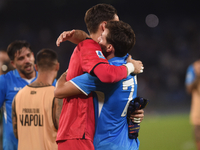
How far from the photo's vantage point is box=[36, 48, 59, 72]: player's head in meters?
3.39

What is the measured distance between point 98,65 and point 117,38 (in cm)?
37

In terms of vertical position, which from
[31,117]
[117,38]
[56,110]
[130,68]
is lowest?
[31,117]

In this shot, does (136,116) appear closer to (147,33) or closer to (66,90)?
(66,90)

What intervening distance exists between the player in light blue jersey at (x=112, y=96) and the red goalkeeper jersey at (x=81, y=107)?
7cm

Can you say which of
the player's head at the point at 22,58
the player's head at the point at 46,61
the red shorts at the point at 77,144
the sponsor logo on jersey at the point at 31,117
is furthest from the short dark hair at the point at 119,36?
the player's head at the point at 22,58

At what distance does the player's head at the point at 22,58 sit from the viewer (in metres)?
4.33

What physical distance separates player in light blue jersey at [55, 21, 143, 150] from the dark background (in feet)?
47.7

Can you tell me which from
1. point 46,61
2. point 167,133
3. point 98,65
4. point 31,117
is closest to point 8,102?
point 31,117

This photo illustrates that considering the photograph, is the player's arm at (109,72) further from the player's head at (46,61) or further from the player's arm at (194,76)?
the player's arm at (194,76)

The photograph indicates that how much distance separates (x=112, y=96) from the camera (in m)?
2.17

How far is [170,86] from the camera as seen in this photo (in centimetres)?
1822

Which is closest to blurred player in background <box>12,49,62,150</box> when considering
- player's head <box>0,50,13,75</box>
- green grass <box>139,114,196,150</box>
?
player's head <box>0,50,13,75</box>

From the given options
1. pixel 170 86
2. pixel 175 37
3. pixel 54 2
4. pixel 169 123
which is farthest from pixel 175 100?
pixel 54 2

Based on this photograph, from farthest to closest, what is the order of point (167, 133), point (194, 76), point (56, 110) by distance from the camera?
point (167, 133) → point (194, 76) → point (56, 110)
